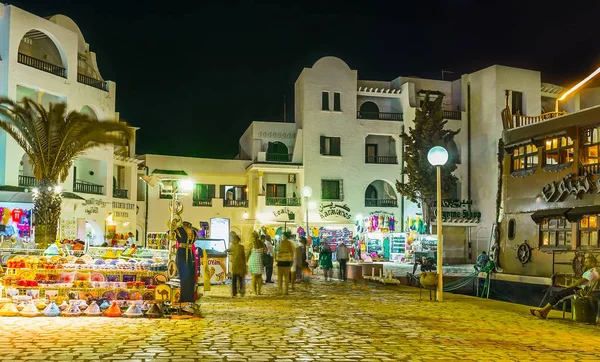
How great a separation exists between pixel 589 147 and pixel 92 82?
27.4 meters

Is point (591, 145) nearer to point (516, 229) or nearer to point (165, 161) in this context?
point (516, 229)

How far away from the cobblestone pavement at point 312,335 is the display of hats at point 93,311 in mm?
426

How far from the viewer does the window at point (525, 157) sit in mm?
22219

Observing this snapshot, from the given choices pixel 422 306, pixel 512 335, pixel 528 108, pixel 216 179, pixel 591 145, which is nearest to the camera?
pixel 512 335

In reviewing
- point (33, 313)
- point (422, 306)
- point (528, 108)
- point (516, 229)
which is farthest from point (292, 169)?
point (33, 313)

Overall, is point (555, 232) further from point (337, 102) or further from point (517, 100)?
point (337, 102)

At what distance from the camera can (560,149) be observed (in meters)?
20.6

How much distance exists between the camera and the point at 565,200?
20109mm

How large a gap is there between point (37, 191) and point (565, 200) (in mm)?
17352

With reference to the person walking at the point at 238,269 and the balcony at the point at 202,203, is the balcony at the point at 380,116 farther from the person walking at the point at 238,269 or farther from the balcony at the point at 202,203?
the person walking at the point at 238,269

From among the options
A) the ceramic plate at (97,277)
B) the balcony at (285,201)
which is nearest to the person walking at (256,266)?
the ceramic plate at (97,277)

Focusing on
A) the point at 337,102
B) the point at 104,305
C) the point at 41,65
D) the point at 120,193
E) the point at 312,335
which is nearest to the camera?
the point at 312,335

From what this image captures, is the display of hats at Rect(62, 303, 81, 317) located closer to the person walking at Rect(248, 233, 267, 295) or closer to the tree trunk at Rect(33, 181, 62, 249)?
the person walking at Rect(248, 233, 267, 295)

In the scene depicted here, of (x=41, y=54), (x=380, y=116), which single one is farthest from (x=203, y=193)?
(x=41, y=54)
